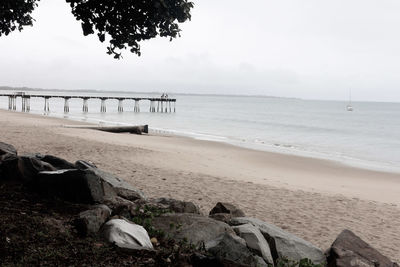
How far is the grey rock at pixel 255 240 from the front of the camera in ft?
18.6

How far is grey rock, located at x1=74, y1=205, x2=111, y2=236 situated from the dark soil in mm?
99

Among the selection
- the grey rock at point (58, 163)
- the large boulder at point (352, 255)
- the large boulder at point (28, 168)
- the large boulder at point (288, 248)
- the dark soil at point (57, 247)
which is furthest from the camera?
the grey rock at point (58, 163)

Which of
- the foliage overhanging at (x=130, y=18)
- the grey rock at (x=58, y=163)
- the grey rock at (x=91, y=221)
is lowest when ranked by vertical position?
the grey rock at (x=91, y=221)

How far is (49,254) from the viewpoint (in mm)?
4516

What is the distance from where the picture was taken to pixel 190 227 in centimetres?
588

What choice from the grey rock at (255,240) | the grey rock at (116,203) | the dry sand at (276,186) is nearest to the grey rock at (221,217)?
the grey rock at (255,240)

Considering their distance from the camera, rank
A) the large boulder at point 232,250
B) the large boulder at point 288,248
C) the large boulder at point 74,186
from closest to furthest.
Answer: the large boulder at point 232,250, the large boulder at point 288,248, the large boulder at point 74,186

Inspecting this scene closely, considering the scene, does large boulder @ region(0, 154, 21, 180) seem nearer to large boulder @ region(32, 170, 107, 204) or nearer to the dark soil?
large boulder @ region(32, 170, 107, 204)

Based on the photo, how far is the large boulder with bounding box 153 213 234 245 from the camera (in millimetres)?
5680

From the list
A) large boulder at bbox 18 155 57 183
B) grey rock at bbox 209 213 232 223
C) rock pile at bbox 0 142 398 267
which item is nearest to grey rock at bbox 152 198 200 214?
rock pile at bbox 0 142 398 267

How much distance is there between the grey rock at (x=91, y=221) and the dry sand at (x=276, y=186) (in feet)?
13.5

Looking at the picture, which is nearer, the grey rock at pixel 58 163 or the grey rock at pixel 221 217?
the grey rock at pixel 221 217

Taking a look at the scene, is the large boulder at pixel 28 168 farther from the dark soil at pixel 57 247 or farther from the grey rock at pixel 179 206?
the grey rock at pixel 179 206

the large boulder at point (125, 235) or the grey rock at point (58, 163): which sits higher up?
the grey rock at point (58, 163)
